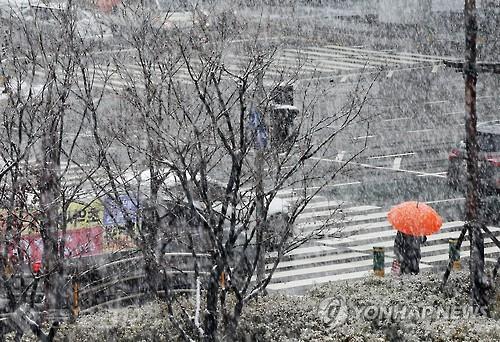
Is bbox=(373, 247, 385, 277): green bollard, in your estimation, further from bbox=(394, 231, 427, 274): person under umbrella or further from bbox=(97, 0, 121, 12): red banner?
bbox=(97, 0, 121, 12): red banner

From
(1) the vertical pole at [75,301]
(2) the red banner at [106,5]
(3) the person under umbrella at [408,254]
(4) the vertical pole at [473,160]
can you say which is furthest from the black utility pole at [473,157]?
(2) the red banner at [106,5]

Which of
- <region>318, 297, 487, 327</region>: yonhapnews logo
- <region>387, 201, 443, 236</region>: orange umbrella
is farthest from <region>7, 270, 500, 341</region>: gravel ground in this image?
<region>387, 201, 443, 236</region>: orange umbrella

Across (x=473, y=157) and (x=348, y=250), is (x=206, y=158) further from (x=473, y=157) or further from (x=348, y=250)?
(x=348, y=250)

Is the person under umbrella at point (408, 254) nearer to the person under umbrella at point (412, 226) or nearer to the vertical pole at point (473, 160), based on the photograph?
the person under umbrella at point (412, 226)

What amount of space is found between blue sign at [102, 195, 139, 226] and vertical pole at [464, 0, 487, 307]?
4.35 meters

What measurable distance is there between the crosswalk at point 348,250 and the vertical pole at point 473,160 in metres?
4.32

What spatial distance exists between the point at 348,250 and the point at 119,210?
8.22 m

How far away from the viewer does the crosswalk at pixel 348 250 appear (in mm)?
17422

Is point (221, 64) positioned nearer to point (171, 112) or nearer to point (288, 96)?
point (171, 112)

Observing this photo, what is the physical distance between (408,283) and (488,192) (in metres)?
7.38

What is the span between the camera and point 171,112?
1027 cm

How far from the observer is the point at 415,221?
15.1 metres

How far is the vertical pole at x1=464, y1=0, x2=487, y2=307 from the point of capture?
39.9 feet

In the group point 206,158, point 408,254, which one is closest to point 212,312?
point 206,158
